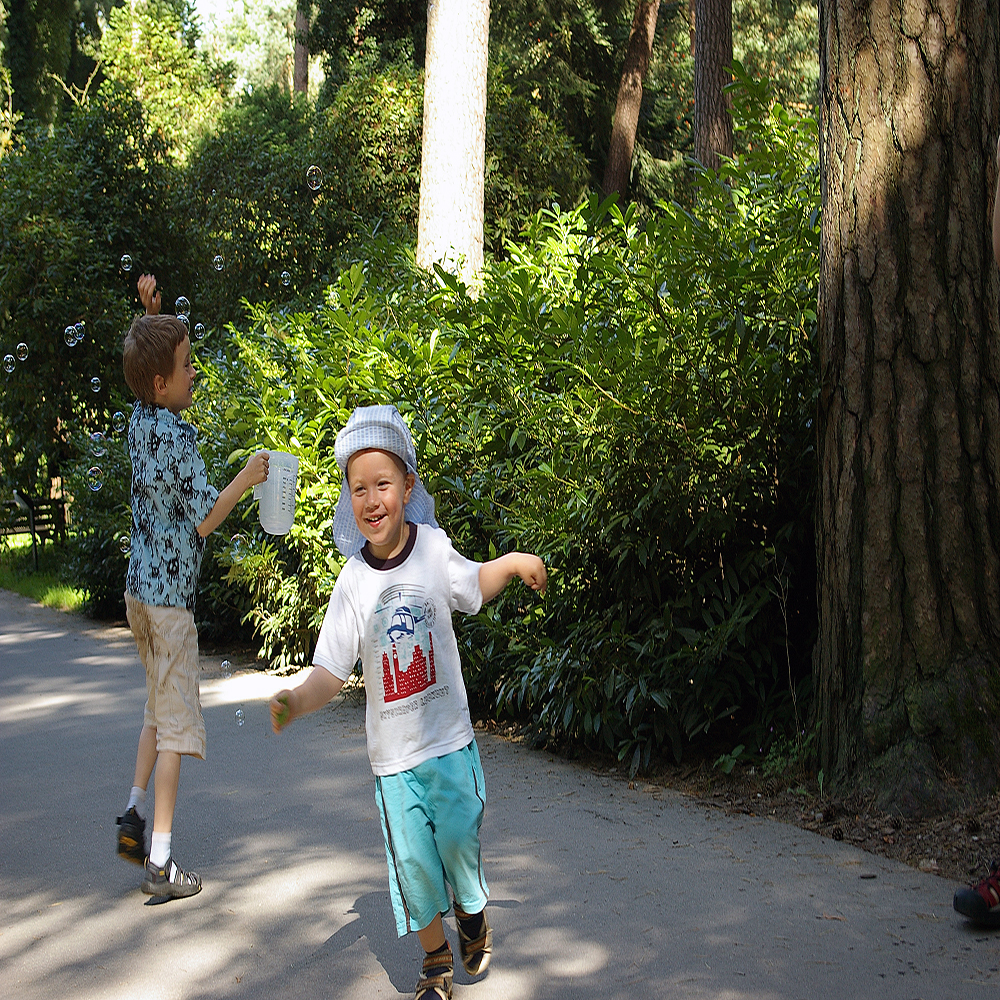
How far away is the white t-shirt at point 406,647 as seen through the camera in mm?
3094

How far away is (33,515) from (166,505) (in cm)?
1263

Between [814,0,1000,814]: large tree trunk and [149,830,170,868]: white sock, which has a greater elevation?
[814,0,1000,814]: large tree trunk

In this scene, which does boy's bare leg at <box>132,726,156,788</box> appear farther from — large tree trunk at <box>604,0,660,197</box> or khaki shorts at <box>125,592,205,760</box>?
large tree trunk at <box>604,0,660,197</box>

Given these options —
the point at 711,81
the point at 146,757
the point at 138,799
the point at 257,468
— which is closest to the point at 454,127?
the point at 711,81

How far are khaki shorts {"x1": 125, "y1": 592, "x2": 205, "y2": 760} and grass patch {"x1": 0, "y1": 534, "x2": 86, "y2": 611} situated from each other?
8.56m

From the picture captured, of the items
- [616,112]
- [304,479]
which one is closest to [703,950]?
[304,479]

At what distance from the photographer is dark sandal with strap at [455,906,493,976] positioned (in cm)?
317

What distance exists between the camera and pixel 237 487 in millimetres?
4059

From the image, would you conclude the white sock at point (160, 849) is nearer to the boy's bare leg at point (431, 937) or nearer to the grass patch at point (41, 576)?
the boy's bare leg at point (431, 937)

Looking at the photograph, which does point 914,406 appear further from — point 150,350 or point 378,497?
point 150,350

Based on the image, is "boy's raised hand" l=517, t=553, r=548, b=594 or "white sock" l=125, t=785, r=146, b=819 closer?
"boy's raised hand" l=517, t=553, r=548, b=594

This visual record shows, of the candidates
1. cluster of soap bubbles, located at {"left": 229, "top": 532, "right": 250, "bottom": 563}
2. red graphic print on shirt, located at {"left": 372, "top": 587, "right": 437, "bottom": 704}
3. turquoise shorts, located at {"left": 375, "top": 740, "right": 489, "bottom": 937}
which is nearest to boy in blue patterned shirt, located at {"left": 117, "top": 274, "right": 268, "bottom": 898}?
red graphic print on shirt, located at {"left": 372, "top": 587, "right": 437, "bottom": 704}

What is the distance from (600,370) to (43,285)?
11.2 metres

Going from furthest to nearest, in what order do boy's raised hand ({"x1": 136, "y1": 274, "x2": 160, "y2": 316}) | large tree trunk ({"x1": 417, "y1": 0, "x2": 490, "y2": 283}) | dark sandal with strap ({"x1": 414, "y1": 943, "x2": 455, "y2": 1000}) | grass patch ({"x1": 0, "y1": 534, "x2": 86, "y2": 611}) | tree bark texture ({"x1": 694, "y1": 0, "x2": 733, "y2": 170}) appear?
tree bark texture ({"x1": 694, "y1": 0, "x2": 733, "y2": 170}) < grass patch ({"x1": 0, "y1": 534, "x2": 86, "y2": 611}) < large tree trunk ({"x1": 417, "y1": 0, "x2": 490, "y2": 283}) < boy's raised hand ({"x1": 136, "y1": 274, "x2": 160, "y2": 316}) < dark sandal with strap ({"x1": 414, "y1": 943, "x2": 455, "y2": 1000})
